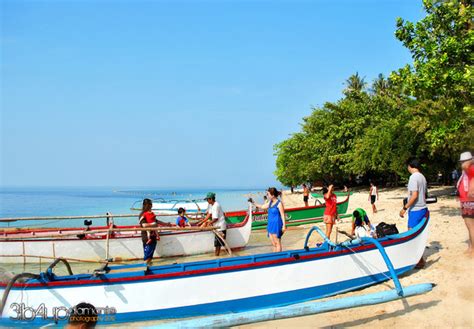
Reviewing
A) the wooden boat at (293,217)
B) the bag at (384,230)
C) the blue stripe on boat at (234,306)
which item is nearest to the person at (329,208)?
the bag at (384,230)

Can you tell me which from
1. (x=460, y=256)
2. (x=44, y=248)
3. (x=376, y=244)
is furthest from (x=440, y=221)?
(x=44, y=248)

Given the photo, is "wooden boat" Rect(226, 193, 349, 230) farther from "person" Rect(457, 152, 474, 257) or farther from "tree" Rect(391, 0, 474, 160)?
"person" Rect(457, 152, 474, 257)

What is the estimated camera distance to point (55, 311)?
6848 mm

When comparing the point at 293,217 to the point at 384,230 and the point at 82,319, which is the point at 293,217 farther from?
the point at 82,319

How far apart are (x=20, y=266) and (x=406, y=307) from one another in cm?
1402

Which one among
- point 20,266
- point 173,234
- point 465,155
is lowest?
point 20,266

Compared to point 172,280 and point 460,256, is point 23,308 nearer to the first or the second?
point 172,280

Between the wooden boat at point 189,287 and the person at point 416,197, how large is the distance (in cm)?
161

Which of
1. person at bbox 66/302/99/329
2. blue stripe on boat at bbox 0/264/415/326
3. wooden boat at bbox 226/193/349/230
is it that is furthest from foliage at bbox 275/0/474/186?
person at bbox 66/302/99/329

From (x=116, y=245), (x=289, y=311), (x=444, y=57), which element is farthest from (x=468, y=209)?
(x=116, y=245)

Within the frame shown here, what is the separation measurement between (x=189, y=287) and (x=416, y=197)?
5.33 m

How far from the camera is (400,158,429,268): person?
816 centimetres

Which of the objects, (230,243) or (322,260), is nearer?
(322,260)

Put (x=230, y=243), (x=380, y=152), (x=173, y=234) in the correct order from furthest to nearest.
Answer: (x=380, y=152) → (x=230, y=243) → (x=173, y=234)
